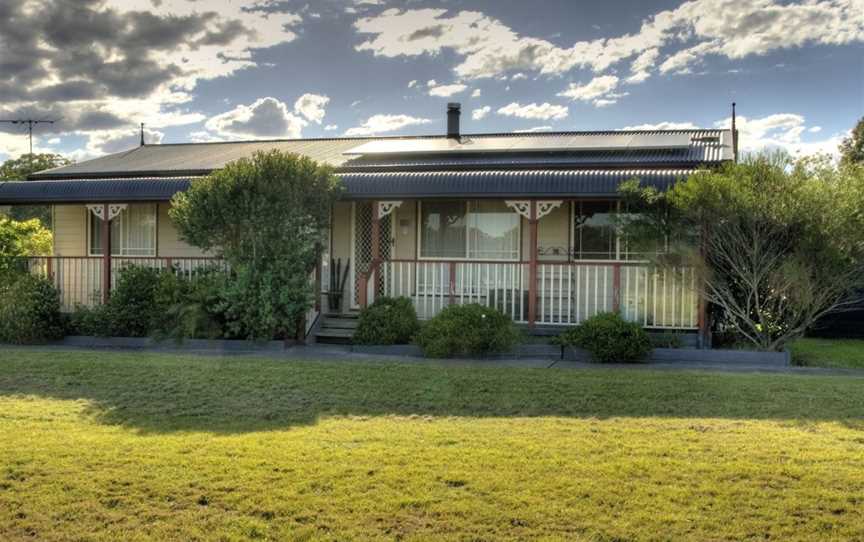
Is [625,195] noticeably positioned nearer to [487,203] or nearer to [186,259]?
[487,203]

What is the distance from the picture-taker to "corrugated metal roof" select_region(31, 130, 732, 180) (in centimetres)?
1358

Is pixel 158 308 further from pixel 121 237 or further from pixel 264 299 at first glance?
pixel 121 237

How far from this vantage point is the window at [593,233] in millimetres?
13172

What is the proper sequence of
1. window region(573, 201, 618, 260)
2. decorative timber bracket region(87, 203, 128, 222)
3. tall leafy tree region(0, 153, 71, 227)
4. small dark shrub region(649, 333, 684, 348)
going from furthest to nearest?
tall leafy tree region(0, 153, 71, 227)
decorative timber bracket region(87, 203, 128, 222)
window region(573, 201, 618, 260)
small dark shrub region(649, 333, 684, 348)

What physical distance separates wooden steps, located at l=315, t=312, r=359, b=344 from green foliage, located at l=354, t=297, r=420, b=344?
1.34ft

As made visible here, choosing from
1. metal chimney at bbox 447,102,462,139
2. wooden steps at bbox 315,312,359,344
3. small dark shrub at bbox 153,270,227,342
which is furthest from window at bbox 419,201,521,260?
metal chimney at bbox 447,102,462,139

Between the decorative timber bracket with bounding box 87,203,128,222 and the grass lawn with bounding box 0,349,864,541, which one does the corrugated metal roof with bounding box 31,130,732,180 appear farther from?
the grass lawn with bounding box 0,349,864,541

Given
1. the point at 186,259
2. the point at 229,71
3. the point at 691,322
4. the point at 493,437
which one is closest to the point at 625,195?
the point at 691,322

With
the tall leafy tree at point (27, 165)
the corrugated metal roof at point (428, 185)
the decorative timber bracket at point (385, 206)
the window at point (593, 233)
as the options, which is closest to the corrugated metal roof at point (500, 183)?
the corrugated metal roof at point (428, 185)

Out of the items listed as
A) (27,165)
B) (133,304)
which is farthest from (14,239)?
(27,165)

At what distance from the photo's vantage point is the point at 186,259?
43.3ft

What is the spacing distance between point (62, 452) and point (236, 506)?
1.91m

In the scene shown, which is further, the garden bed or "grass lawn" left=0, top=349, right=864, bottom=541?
the garden bed

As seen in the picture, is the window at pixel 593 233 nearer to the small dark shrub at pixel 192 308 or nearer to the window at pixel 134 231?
the small dark shrub at pixel 192 308
